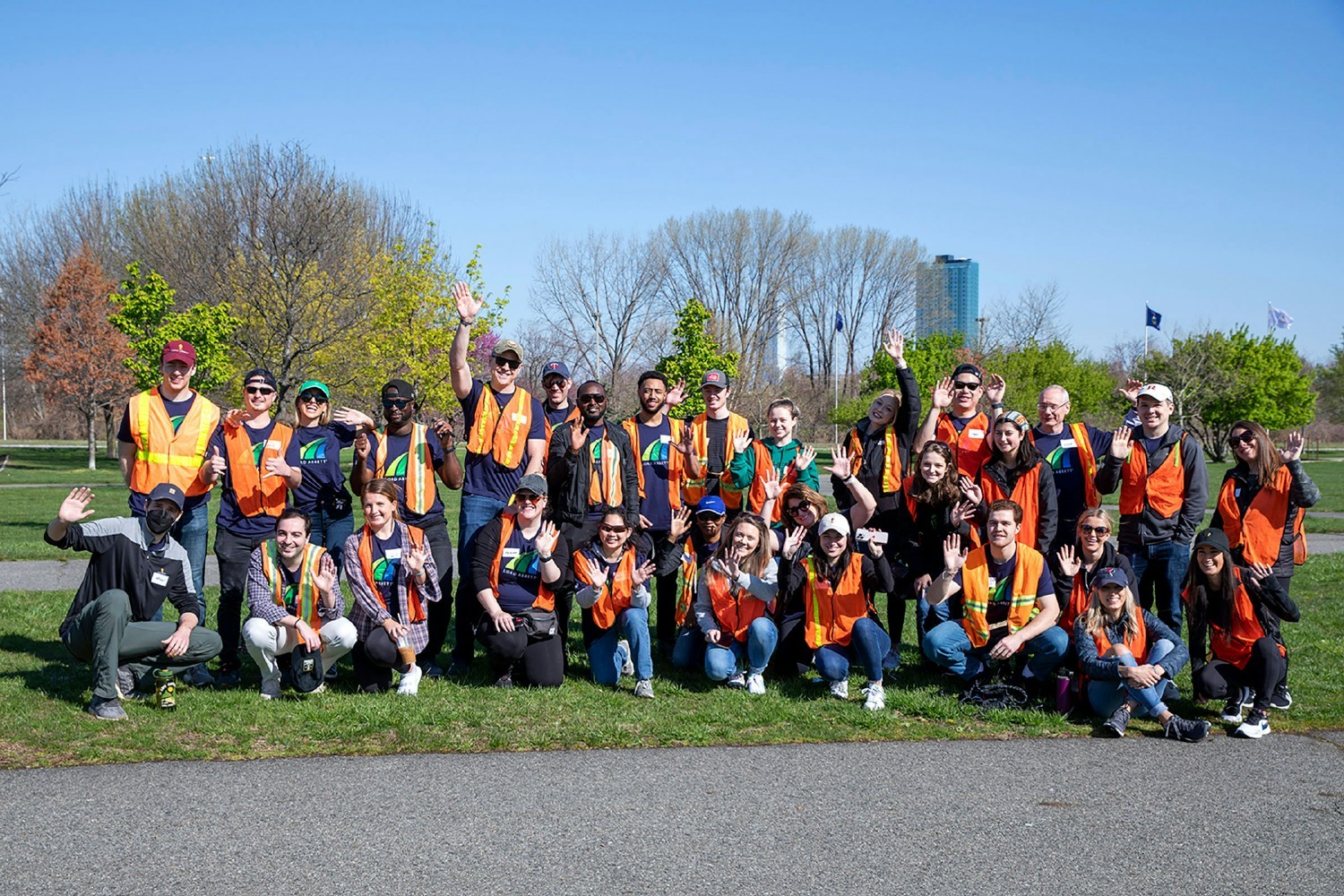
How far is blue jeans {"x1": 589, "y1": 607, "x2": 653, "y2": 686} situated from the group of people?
0.02m

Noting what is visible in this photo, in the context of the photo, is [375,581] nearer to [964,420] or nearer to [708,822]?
[708,822]

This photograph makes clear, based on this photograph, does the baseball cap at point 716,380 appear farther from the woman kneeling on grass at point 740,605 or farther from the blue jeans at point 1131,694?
the blue jeans at point 1131,694

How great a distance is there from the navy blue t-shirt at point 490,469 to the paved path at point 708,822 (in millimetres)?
2261

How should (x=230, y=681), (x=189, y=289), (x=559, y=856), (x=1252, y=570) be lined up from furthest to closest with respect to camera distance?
(x=189, y=289) → (x=230, y=681) → (x=1252, y=570) → (x=559, y=856)

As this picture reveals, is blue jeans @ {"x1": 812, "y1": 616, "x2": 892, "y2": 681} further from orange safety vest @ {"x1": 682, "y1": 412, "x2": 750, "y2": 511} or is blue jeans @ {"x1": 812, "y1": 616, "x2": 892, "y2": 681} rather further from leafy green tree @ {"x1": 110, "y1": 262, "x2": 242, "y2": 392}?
leafy green tree @ {"x1": 110, "y1": 262, "x2": 242, "y2": 392}

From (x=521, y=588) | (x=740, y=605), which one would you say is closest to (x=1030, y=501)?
(x=740, y=605)

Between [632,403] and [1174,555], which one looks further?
[632,403]

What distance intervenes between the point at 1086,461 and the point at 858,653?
7.19 feet

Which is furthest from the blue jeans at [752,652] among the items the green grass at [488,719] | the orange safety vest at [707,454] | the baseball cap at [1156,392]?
the baseball cap at [1156,392]

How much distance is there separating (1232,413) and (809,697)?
143 feet

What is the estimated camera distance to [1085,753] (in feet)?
17.9

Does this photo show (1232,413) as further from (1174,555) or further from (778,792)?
(778,792)

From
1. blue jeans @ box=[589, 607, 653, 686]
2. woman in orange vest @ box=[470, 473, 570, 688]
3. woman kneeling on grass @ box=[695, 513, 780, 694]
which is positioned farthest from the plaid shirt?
woman kneeling on grass @ box=[695, 513, 780, 694]

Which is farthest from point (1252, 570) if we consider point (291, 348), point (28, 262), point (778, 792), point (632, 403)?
point (28, 262)
